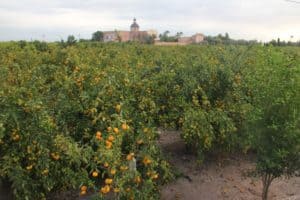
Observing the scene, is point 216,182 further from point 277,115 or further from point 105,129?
point 105,129

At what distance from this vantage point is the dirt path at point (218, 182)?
541cm

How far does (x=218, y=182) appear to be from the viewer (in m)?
5.81

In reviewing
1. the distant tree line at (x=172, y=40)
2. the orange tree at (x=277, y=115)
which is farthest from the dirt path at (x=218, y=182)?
the distant tree line at (x=172, y=40)

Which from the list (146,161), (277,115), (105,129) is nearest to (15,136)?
(105,129)

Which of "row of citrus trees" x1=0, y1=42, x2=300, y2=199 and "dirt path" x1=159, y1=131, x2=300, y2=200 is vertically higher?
"row of citrus trees" x1=0, y1=42, x2=300, y2=199

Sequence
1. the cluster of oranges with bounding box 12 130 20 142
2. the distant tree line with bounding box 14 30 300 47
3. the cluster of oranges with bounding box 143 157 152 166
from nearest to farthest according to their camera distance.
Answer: the cluster of oranges with bounding box 143 157 152 166 < the cluster of oranges with bounding box 12 130 20 142 < the distant tree line with bounding box 14 30 300 47

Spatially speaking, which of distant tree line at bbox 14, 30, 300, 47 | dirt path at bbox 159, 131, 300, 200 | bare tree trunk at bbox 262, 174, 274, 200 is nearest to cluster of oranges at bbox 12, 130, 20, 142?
dirt path at bbox 159, 131, 300, 200

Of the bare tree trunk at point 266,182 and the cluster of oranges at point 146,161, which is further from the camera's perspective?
the bare tree trunk at point 266,182

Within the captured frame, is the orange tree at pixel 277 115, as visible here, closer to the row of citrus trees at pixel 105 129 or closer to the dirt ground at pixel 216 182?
the row of citrus trees at pixel 105 129

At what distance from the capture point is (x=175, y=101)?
5.62 m

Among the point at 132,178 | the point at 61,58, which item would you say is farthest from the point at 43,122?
the point at 61,58

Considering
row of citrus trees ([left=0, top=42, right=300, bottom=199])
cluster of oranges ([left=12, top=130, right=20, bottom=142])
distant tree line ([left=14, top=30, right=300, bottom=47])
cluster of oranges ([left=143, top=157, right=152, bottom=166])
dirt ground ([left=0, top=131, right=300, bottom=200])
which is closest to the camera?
row of citrus trees ([left=0, top=42, right=300, bottom=199])

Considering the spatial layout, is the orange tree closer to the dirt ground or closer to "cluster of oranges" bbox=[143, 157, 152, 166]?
the dirt ground

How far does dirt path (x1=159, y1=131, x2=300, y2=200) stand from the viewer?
213 inches
